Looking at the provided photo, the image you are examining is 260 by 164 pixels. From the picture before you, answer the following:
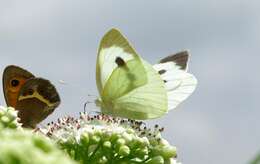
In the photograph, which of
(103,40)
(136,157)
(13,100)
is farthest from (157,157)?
(103,40)

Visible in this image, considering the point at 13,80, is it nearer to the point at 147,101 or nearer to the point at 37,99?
the point at 37,99

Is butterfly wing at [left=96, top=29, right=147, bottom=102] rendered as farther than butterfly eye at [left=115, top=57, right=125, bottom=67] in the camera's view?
No

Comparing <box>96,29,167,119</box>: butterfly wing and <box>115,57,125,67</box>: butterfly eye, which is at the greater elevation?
<box>115,57,125,67</box>: butterfly eye

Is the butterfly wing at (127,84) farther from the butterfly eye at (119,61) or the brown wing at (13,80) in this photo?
the brown wing at (13,80)

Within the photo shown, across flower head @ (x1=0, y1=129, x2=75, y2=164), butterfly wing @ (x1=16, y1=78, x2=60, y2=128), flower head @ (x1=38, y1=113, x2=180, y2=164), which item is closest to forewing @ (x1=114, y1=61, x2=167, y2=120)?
butterfly wing @ (x1=16, y1=78, x2=60, y2=128)

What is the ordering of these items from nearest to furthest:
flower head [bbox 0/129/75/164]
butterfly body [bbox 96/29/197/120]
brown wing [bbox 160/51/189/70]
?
1. flower head [bbox 0/129/75/164]
2. butterfly body [bbox 96/29/197/120]
3. brown wing [bbox 160/51/189/70]

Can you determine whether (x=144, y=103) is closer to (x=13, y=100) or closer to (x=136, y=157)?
(x=13, y=100)

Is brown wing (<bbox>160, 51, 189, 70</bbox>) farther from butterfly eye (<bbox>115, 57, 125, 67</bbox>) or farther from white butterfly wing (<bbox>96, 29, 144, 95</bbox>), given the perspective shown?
butterfly eye (<bbox>115, 57, 125, 67</bbox>)
